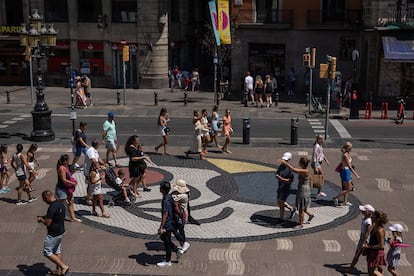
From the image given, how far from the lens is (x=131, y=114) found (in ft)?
112

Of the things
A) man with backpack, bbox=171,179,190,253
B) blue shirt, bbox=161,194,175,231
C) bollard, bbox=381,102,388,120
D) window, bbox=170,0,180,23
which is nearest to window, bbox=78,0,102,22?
window, bbox=170,0,180,23

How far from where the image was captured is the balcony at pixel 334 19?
131 feet

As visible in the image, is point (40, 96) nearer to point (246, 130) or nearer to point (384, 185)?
point (246, 130)

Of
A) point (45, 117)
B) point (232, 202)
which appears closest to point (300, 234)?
point (232, 202)

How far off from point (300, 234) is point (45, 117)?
1454 centimetres

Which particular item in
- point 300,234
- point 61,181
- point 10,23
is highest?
point 10,23

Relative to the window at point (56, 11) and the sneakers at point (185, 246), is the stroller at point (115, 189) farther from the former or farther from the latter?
the window at point (56, 11)

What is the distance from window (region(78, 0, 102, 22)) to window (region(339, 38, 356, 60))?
54.3 ft

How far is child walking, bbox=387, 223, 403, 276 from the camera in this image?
1174 cm

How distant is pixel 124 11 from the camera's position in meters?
43.4

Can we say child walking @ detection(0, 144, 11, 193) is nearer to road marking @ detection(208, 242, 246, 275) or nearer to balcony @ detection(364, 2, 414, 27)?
road marking @ detection(208, 242, 246, 275)

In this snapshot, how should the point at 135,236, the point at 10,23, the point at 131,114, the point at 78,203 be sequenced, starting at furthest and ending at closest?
the point at 10,23
the point at 131,114
the point at 78,203
the point at 135,236

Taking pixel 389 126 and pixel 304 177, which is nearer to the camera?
pixel 304 177

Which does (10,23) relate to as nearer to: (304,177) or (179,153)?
(179,153)
